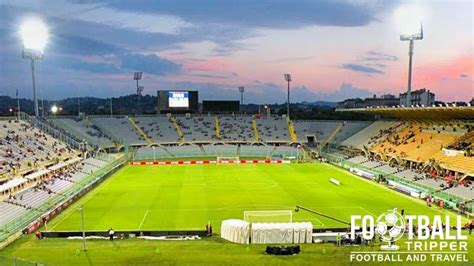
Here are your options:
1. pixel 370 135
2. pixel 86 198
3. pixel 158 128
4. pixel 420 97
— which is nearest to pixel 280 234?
pixel 86 198

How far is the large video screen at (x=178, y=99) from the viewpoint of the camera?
8356cm

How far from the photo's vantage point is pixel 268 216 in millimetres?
31172

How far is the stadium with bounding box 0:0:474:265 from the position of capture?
78.3ft

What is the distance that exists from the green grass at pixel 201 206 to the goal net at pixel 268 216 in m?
1.01

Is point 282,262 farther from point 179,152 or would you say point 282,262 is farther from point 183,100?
point 183,100

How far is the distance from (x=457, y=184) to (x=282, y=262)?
2539 cm

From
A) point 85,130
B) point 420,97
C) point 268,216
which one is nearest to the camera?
point 268,216

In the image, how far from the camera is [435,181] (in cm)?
4191

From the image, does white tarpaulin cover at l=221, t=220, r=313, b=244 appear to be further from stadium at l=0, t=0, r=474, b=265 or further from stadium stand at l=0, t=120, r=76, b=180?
stadium stand at l=0, t=120, r=76, b=180

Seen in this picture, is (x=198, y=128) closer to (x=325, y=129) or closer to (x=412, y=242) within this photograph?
(x=325, y=129)

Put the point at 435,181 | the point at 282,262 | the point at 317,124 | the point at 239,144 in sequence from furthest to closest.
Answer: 1. the point at 317,124
2. the point at 239,144
3. the point at 435,181
4. the point at 282,262

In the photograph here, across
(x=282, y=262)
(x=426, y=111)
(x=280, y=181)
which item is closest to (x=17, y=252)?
(x=282, y=262)

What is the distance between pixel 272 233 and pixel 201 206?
1215 cm

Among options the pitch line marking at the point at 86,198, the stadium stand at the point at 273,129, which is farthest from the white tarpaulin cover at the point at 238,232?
the stadium stand at the point at 273,129
